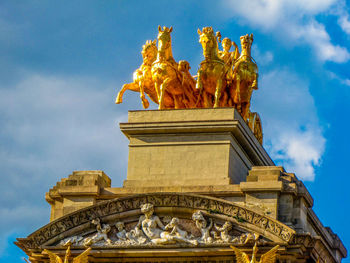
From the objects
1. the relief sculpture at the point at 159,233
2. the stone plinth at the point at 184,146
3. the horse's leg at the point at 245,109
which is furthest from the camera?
the horse's leg at the point at 245,109

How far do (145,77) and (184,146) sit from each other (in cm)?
460

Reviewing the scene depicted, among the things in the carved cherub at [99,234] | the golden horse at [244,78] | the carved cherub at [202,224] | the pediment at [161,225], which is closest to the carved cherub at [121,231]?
the pediment at [161,225]

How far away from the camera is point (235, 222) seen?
1879 inches

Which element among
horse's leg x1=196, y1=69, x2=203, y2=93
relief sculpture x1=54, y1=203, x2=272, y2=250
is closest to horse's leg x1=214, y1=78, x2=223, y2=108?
horse's leg x1=196, y1=69, x2=203, y2=93

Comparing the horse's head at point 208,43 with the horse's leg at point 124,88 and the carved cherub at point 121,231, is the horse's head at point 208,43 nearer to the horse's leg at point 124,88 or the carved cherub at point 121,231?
the horse's leg at point 124,88

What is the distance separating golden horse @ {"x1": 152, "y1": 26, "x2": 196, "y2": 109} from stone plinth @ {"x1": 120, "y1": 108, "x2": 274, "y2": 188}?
5.57 feet

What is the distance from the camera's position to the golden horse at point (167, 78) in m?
A: 54.2

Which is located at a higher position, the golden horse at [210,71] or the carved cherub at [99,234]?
the golden horse at [210,71]

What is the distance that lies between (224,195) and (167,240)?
2910mm

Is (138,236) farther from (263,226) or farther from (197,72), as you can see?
(197,72)

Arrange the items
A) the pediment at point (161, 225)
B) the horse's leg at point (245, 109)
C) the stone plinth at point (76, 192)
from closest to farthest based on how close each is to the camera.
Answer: the pediment at point (161, 225) < the stone plinth at point (76, 192) < the horse's leg at point (245, 109)

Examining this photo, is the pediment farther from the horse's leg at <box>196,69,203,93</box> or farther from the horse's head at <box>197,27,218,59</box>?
the horse's head at <box>197,27,218,59</box>

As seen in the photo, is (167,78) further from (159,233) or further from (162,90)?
(159,233)

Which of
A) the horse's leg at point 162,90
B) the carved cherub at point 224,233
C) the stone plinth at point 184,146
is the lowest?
the carved cherub at point 224,233
